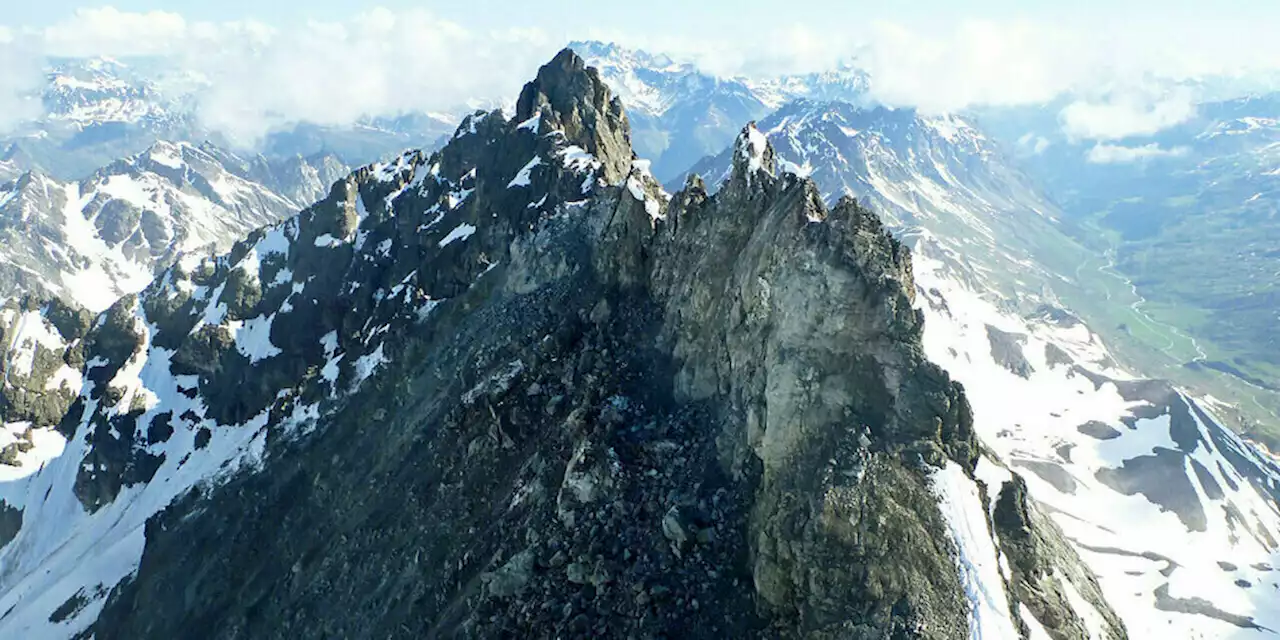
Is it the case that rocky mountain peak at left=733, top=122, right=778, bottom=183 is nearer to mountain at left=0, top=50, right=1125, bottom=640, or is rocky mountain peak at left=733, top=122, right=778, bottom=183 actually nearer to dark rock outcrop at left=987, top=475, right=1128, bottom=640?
mountain at left=0, top=50, right=1125, bottom=640

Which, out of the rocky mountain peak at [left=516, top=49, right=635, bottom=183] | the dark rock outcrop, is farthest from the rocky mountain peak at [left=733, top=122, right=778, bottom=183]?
the rocky mountain peak at [left=516, top=49, right=635, bottom=183]

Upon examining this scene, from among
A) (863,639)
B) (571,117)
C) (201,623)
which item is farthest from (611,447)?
(571,117)

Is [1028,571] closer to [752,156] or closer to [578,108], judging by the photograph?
[752,156]

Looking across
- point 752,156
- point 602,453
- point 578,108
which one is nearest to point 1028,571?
point 602,453

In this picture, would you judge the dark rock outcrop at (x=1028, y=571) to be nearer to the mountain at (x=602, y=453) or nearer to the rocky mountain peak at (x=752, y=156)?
the mountain at (x=602, y=453)

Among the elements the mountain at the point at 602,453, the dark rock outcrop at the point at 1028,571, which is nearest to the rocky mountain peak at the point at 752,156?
the mountain at the point at 602,453

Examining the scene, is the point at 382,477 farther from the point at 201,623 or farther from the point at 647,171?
the point at 647,171
